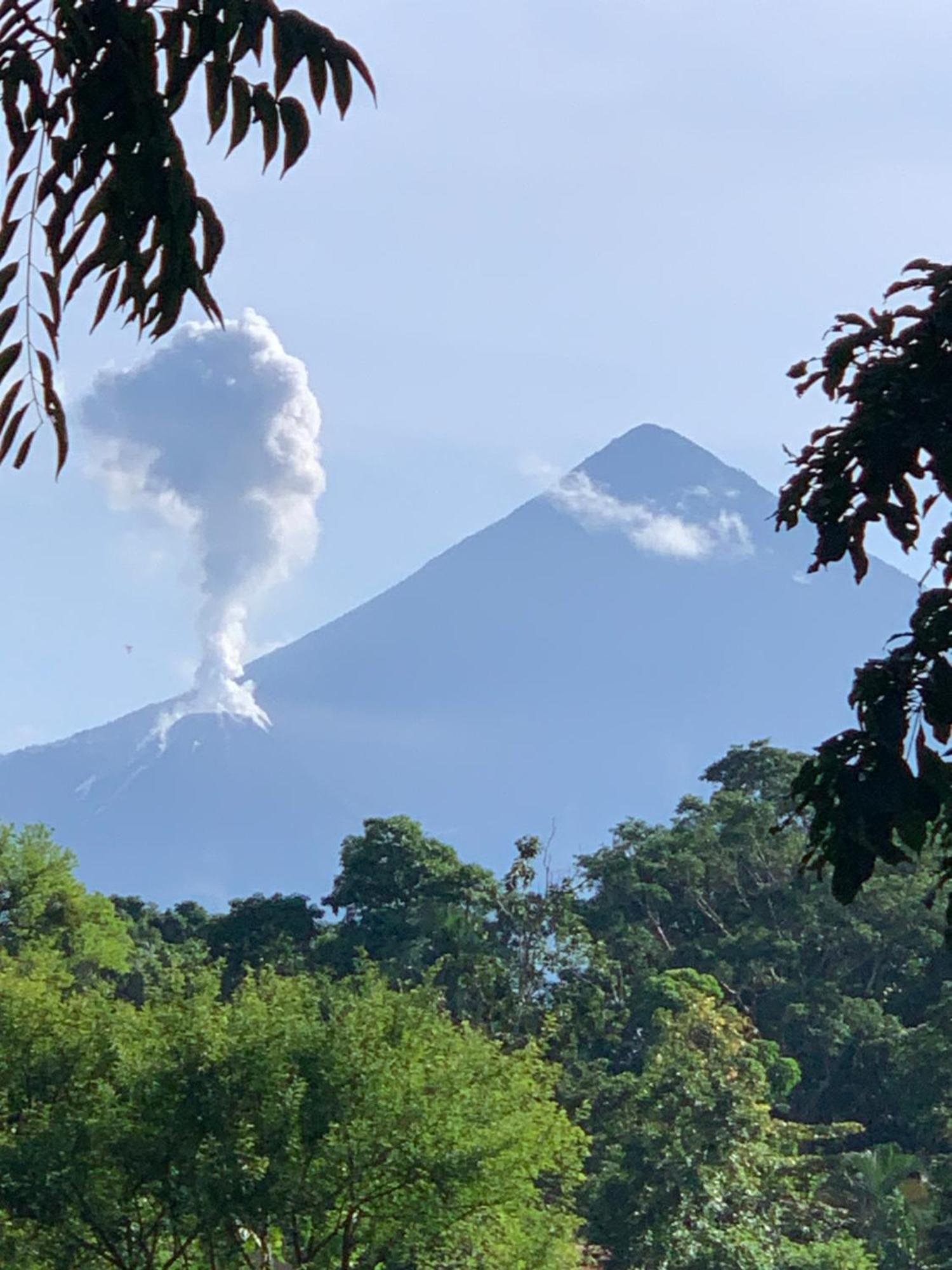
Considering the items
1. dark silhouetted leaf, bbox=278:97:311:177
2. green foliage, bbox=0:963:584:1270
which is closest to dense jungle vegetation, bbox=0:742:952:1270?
green foliage, bbox=0:963:584:1270

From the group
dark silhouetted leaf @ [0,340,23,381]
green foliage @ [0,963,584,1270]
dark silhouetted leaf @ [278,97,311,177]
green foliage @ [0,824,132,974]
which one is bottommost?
green foliage @ [0,963,584,1270]

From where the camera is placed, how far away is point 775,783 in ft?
145

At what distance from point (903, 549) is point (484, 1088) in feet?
41.7

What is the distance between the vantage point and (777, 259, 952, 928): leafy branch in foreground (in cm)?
352

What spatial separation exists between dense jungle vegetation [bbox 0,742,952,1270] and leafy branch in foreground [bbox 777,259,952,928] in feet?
0.55

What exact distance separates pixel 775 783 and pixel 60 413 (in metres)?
43.0

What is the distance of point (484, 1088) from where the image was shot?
1564 cm

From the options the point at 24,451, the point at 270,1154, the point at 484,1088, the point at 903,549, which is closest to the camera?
the point at 24,451

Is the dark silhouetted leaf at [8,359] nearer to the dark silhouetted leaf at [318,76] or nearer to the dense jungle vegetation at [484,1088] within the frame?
the dark silhouetted leaf at [318,76]

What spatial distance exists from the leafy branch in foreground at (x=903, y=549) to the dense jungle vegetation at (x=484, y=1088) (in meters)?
0.17

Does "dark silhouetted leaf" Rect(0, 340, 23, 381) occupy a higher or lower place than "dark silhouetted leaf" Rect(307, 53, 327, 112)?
lower

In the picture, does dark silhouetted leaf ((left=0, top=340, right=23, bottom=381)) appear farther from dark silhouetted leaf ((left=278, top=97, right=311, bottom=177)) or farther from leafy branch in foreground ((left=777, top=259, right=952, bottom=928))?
leafy branch in foreground ((left=777, top=259, right=952, bottom=928))

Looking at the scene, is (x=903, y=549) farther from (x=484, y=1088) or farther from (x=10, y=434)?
(x=484, y=1088)

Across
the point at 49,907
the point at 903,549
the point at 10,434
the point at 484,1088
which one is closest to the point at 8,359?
the point at 10,434
